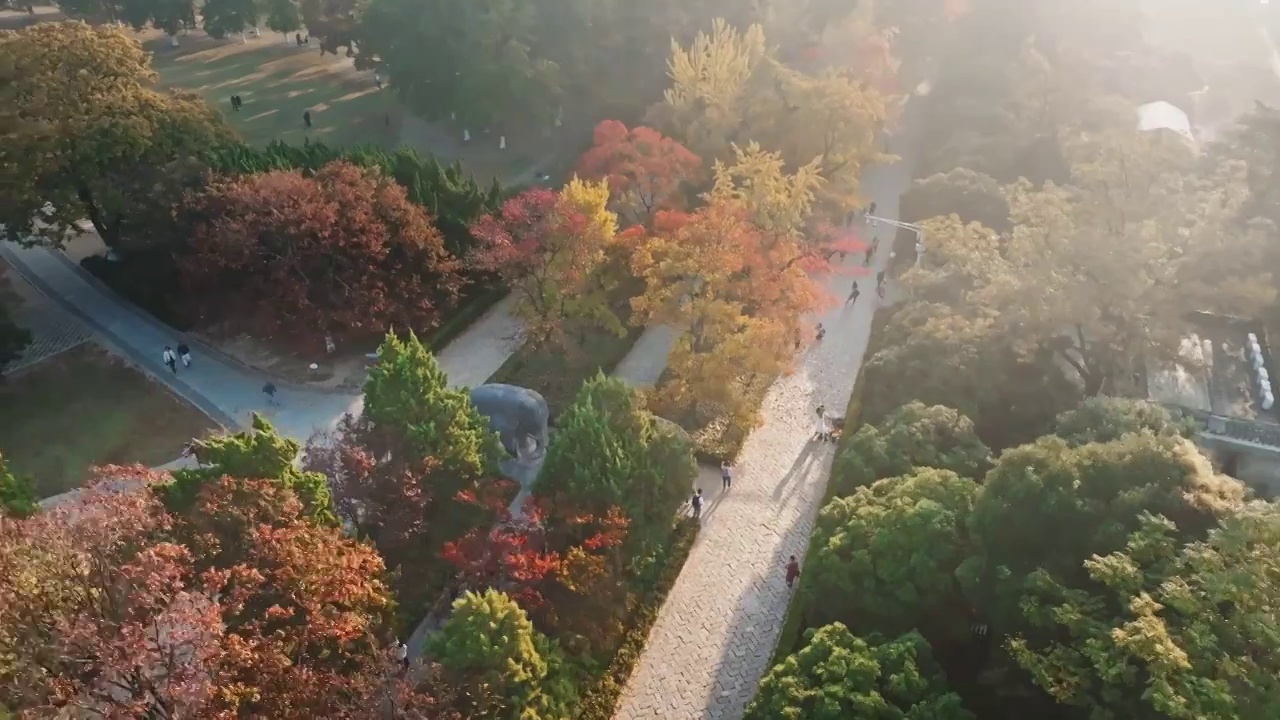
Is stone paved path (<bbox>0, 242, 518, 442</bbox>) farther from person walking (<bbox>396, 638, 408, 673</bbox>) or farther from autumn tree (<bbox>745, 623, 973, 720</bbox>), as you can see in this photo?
autumn tree (<bbox>745, 623, 973, 720</bbox>)

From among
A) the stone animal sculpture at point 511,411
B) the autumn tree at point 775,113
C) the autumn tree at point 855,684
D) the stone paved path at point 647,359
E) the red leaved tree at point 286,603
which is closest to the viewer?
the red leaved tree at point 286,603

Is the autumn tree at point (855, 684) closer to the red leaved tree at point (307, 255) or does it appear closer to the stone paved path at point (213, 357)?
the stone paved path at point (213, 357)

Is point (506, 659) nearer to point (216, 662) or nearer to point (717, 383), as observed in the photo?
point (216, 662)

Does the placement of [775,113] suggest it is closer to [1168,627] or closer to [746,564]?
[746,564]

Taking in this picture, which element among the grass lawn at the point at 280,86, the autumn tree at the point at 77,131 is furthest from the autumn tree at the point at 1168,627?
the grass lawn at the point at 280,86

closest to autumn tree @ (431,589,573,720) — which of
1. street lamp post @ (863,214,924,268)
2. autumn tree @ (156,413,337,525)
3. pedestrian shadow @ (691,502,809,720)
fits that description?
autumn tree @ (156,413,337,525)

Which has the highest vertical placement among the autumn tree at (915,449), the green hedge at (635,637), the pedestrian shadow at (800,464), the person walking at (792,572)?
the autumn tree at (915,449)
